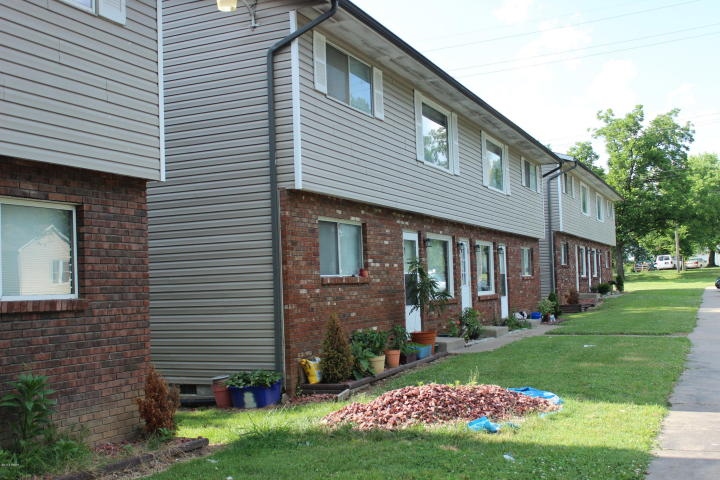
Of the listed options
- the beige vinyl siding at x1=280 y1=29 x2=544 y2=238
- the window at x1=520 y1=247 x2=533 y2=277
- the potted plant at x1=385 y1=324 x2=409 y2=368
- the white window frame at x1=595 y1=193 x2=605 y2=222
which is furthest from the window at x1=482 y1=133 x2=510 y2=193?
the white window frame at x1=595 y1=193 x2=605 y2=222

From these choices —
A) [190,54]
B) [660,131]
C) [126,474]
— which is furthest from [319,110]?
[660,131]

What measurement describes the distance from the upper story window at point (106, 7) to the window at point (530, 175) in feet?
56.9

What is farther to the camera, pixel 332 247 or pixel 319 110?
pixel 332 247

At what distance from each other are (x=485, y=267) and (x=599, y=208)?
20.4 m

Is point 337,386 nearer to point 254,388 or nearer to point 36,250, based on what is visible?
point 254,388

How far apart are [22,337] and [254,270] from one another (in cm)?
434

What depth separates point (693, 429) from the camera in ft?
22.8

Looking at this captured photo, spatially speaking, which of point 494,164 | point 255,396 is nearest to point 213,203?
point 255,396

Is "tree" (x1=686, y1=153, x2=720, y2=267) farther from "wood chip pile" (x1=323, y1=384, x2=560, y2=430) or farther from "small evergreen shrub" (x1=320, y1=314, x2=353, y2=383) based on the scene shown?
"wood chip pile" (x1=323, y1=384, x2=560, y2=430)

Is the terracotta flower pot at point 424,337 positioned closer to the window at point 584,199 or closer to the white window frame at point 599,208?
the window at point 584,199

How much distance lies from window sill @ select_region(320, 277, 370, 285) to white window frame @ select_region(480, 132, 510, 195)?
25.5 ft

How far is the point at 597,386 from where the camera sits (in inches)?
365

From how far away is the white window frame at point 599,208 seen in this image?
120ft

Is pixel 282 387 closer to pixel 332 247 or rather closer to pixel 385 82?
pixel 332 247
